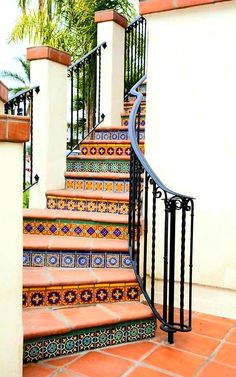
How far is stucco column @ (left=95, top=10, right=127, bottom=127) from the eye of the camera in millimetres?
5129

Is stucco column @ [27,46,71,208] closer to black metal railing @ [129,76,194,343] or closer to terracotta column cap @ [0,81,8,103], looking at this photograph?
terracotta column cap @ [0,81,8,103]

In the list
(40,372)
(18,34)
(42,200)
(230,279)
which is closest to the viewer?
(40,372)

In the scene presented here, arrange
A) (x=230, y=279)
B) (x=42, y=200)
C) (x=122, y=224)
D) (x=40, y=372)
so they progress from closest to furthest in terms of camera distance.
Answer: (x=40, y=372)
(x=230, y=279)
(x=122, y=224)
(x=42, y=200)

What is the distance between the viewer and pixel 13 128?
6.31 feet

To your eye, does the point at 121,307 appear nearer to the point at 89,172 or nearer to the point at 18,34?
the point at 89,172

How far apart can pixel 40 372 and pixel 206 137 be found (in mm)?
2036

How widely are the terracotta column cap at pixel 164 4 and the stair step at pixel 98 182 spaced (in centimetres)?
149

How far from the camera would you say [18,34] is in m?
8.18

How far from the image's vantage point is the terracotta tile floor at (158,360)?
A: 2.22 m

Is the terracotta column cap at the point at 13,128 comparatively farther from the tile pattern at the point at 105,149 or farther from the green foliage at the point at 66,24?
the green foliage at the point at 66,24

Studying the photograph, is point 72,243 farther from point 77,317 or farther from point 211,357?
point 211,357

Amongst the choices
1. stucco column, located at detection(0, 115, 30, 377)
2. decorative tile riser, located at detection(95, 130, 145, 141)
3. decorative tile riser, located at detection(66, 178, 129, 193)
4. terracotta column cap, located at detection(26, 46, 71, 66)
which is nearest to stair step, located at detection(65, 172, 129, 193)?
decorative tile riser, located at detection(66, 178, 129, 193)

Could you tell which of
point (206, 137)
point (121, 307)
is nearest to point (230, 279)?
point (121, 307)

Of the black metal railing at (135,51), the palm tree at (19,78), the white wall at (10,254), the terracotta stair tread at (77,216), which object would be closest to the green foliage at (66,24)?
the black metal railing at (135,51)
